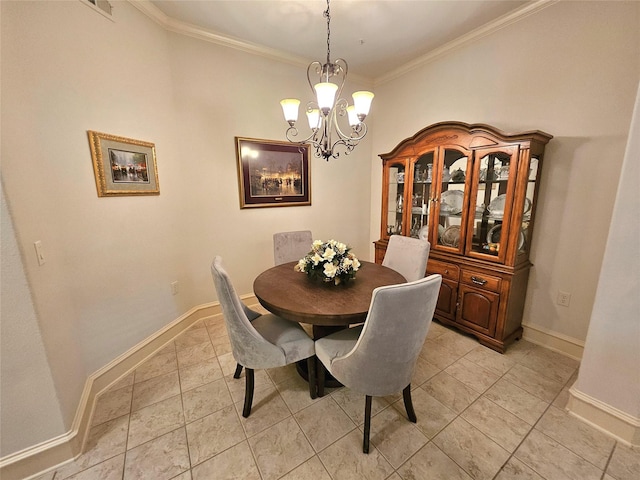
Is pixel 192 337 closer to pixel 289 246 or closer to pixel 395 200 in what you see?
pixel 289 246

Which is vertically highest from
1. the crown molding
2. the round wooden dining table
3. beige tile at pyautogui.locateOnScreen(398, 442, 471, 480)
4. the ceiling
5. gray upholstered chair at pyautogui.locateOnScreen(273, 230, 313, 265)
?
the ceiling

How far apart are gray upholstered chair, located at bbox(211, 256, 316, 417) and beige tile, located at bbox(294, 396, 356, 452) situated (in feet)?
0.35

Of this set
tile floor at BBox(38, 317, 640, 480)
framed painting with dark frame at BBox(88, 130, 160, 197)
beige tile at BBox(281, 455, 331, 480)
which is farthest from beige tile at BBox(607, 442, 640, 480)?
framed painting with dark frame at BBox(88, 130, 160, 197)

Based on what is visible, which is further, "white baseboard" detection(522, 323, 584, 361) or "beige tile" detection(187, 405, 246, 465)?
"white baseboard" detection(522, 323, 584, 361)

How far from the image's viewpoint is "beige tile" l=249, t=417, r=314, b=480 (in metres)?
1.30

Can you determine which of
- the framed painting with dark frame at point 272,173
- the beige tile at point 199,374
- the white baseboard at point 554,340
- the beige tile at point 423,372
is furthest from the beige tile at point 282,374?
the white baseboard at point 554,340

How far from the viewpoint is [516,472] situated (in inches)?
49.7

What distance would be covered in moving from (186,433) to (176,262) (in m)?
1.46

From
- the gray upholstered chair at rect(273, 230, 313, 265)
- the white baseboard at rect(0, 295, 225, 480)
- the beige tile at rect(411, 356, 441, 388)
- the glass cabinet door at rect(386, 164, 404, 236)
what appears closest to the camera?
the white baseboard at rect(0, 295, 225, 480)

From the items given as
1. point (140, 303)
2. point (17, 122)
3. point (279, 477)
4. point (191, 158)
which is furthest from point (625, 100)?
point (140, 303)

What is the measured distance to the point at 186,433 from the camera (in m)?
1.49

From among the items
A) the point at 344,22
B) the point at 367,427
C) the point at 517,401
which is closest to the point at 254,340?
the point at 367,427

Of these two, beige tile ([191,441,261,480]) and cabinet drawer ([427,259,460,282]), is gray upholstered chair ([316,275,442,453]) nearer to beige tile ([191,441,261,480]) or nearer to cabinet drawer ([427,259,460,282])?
beige tile ([191,441,261,480])

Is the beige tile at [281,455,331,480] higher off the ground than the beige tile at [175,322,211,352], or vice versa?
the beige tile at [175,322,211,352]
